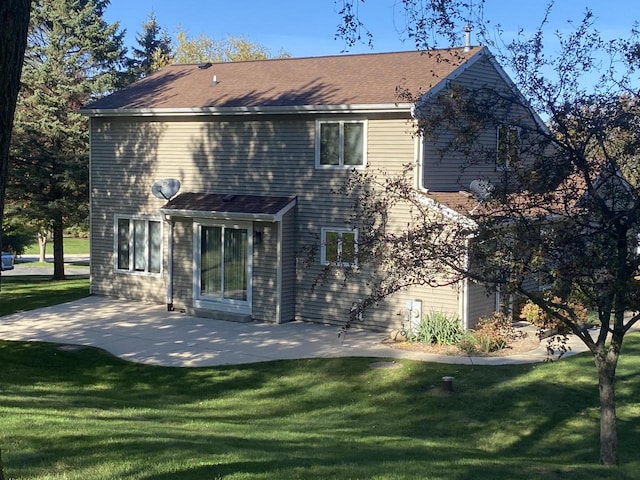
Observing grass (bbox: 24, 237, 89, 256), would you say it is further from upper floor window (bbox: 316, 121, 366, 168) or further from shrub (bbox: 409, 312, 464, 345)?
shrub (bbox: 409, 312, 464, 345)

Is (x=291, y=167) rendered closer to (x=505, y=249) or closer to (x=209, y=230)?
(x=209, y=230)

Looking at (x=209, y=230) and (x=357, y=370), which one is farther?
(x=209, y=230)

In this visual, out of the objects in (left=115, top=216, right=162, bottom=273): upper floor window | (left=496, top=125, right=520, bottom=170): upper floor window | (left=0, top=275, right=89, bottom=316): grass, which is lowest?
(left=0, top=275, right=89, bottom=316): grass

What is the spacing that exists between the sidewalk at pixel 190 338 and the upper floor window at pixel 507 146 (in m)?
6.66

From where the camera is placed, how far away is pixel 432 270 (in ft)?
26.7

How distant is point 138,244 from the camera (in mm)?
21500

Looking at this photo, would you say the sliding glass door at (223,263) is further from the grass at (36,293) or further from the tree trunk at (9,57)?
the tree trunk at (9,57)

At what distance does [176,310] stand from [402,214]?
685cm

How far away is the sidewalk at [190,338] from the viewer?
14.8m

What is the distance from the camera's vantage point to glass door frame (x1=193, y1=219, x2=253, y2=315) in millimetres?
18516

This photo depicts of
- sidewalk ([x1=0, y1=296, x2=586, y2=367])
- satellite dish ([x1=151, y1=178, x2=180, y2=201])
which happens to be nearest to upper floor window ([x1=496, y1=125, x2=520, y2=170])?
sidewalk ([x1=0, y1=296, x2=586, y2=367])

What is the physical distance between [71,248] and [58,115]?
38.0 meters

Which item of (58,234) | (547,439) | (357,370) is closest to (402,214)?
(357,370)

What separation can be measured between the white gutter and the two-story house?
35 mm
